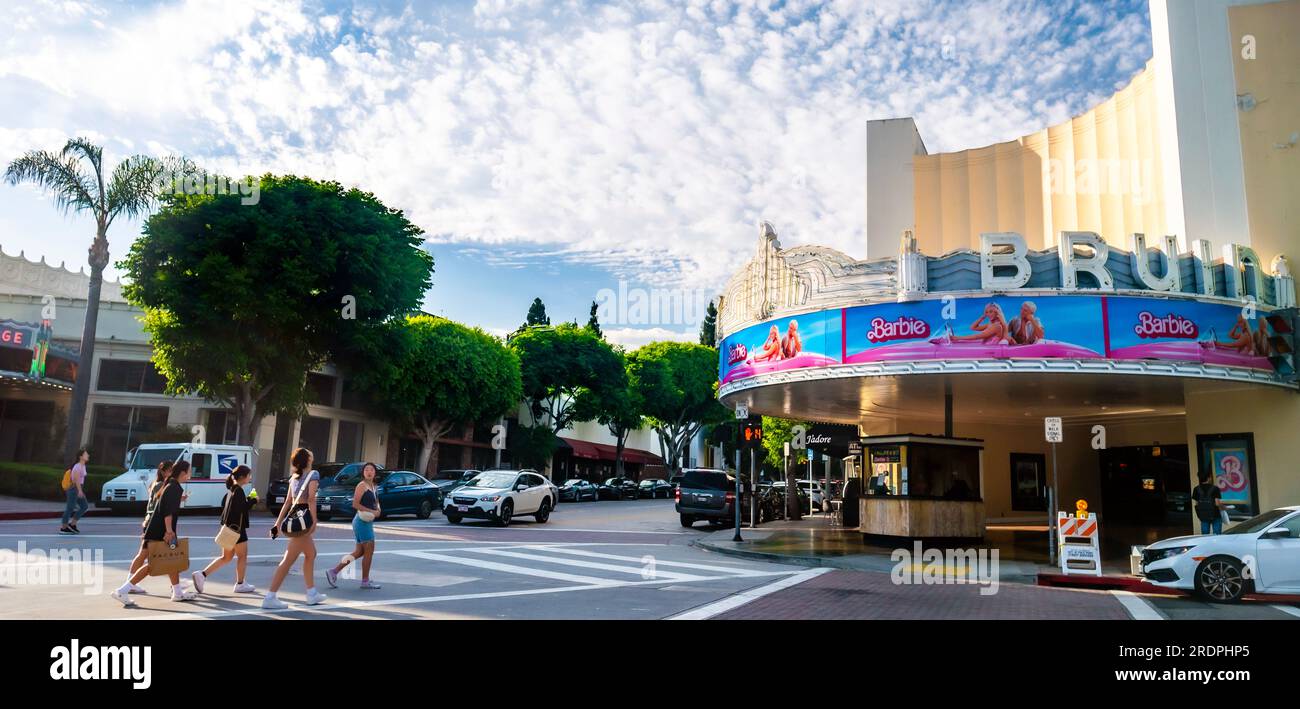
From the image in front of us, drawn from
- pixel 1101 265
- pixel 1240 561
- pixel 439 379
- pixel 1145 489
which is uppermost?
pixel 1101 265

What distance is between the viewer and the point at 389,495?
24625 millimetres

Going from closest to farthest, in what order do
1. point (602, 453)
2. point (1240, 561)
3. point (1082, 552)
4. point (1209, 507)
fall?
point (1240, 561), point (1082, 552), point (1209, 507), point (602, 453)

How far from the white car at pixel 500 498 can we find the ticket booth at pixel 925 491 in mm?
9959

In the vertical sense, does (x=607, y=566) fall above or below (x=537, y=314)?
below

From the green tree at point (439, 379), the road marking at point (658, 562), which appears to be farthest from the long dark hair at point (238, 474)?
the green tree at point (439, 379)

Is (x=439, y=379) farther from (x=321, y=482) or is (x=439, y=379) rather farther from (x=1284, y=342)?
(x=1284, y=342)

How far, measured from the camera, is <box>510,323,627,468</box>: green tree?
158 feet

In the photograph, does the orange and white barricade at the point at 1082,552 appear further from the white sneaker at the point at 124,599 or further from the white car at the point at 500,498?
the white car at the point at 500,498

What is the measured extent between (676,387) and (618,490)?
1344 cm

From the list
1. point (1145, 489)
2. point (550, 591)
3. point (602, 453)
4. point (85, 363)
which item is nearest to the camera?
point (550, 591)

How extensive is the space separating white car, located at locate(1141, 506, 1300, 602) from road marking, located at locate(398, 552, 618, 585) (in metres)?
8.17

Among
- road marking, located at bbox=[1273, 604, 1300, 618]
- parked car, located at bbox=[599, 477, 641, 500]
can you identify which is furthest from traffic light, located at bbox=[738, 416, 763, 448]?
parked car, located at bbox=[599, 477, 641, 500]

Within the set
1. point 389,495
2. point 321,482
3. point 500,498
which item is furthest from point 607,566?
point 321,482
